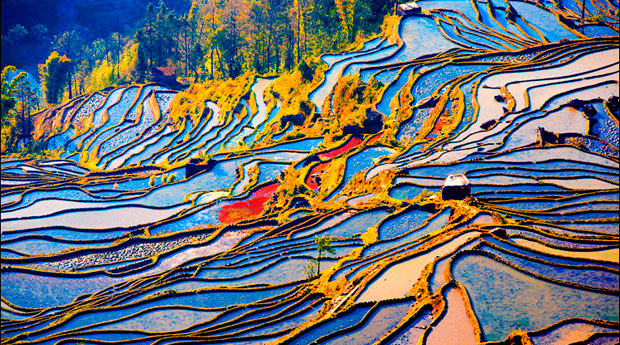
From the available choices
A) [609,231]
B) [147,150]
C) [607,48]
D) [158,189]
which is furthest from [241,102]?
[609,231]


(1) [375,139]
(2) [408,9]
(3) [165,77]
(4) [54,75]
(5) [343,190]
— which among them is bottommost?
(5) [343,190]

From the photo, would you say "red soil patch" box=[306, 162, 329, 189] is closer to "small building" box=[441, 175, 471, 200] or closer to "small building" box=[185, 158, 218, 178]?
"small building" box=[185, 158, 218, 178]

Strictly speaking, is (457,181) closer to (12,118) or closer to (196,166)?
(196,166)

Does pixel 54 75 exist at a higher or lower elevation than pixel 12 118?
higher

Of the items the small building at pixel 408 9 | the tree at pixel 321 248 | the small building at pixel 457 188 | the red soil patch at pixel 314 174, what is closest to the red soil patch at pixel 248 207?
the red soil patch at pixel 314 174

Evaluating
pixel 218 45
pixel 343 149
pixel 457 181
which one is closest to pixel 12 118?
pixel 218 45

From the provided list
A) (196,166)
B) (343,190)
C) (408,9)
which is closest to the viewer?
(343,190)
